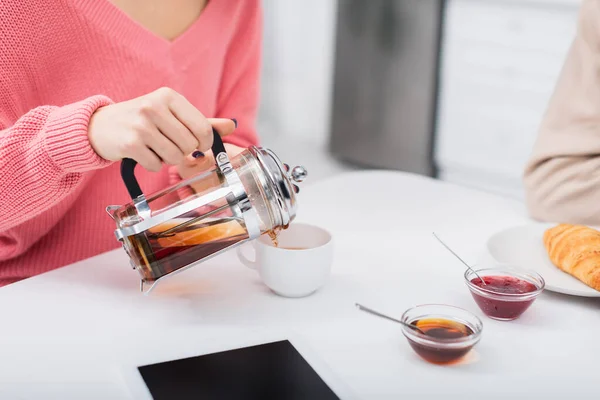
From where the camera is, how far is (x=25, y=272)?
4.00ft

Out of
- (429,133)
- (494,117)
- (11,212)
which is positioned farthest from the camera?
(429,133)

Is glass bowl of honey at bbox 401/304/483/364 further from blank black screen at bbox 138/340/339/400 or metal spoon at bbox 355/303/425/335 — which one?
blank black screen at bbox 138/340/339/400

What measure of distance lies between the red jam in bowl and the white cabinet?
1.98m

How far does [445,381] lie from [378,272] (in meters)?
0.28

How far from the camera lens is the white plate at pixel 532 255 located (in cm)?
96

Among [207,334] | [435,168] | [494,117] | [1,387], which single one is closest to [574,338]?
[207,334]

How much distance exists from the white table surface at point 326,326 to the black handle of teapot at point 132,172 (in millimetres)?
173

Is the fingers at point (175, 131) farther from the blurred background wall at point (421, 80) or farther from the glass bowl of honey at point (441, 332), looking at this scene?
the blurred background wall at point (421, 80)

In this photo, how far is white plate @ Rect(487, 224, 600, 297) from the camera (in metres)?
0.96

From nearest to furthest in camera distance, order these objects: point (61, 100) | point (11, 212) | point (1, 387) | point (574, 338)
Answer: point (1, 387) < point (574, 338) < point (11, 212) < point (61, 100)

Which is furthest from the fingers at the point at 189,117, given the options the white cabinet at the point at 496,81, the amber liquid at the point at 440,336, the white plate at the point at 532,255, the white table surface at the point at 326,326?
the white cabinet at the point at 496,81

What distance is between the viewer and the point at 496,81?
2.93 m

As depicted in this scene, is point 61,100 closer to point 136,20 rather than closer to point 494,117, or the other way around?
point 136,20

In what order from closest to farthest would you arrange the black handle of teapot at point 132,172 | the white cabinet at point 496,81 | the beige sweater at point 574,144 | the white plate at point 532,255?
the black handle of teapot at point 132,172 → the white plate at point 532,255 → the beige sweater at point 574,144 → the white cabinet at point 496,81
